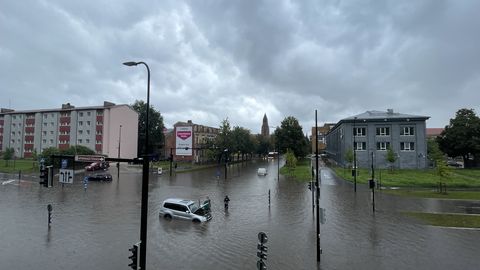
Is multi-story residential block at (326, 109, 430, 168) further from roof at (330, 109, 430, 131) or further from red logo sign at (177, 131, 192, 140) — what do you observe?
red logo sign at (177, 131, 192, 140)

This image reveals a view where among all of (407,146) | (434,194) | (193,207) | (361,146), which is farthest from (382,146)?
(193,207)

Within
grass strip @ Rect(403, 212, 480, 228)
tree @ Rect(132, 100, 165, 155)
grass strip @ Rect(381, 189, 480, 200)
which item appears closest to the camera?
grass strip @ Rect(403, 212, 480, 228)

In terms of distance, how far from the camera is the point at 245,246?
622 inches

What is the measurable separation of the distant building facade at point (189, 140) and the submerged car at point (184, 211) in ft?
174

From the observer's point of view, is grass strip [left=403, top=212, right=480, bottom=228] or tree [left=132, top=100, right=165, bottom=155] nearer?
grass strip [left=403, top=212, right=480, bottom=228]

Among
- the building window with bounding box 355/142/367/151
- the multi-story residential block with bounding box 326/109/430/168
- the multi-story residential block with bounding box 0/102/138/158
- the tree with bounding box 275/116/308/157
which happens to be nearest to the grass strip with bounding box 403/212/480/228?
the multi-story residential block with bounding box 326/109/430/168

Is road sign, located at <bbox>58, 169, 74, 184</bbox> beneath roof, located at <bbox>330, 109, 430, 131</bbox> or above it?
beneath

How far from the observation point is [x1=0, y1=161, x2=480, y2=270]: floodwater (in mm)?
13500

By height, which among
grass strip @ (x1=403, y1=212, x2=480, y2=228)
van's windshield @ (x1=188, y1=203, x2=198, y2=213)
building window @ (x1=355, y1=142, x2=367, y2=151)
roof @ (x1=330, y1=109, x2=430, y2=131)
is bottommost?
grass strip @ (x1=403, y1=212, x2=480, y2=228)

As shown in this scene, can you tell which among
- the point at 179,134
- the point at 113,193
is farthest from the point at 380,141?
the point at 113,193

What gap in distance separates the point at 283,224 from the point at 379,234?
5.80 meters

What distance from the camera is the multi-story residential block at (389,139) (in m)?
61.3

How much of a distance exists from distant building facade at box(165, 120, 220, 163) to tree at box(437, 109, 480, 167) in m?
57.8

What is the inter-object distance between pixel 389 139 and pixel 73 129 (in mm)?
72849
